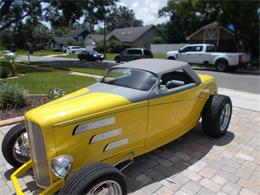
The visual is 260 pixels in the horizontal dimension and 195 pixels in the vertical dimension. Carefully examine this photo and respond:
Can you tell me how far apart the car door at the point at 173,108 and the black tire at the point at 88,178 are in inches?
40.1

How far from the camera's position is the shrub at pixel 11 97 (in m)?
5.69

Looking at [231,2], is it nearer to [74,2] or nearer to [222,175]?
[74,2]

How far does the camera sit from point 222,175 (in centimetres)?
340

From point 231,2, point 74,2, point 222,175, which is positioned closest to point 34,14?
point 74,2

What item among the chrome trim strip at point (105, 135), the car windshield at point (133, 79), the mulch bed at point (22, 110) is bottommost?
the mulch bed at point (22, 110)

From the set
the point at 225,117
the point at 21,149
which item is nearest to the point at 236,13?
the point at 225,117

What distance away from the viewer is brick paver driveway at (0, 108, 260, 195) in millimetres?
3111

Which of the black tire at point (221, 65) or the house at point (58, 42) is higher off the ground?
the house at point (58, 42)

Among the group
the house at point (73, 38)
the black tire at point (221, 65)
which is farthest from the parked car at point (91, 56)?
the house at point (73, 38)

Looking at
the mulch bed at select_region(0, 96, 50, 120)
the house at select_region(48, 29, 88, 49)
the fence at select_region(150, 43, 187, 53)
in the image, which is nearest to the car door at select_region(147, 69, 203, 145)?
the mulch bed at select_region(0, 96, 50, 120)

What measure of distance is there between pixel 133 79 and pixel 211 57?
15.4 meters

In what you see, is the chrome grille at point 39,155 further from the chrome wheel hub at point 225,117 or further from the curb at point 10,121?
the chrome wheel hub at point 225,117

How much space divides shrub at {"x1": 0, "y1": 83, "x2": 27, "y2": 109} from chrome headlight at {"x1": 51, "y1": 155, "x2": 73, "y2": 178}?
3850mm

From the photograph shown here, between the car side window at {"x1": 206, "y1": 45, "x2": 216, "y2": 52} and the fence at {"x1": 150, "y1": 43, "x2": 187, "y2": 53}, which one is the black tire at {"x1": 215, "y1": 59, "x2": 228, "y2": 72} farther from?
the fence at {"x1": 150, "y1": 43, "x2": 187, "y2": 53}
